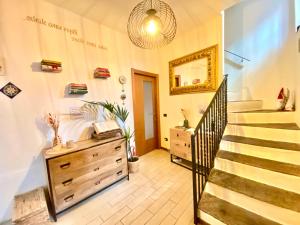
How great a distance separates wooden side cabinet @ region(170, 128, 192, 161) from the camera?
2.95 metres

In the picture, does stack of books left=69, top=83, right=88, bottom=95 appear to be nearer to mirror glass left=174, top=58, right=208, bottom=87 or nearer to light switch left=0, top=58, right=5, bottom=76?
light switch left=0, top=58, right=5, bottom=76

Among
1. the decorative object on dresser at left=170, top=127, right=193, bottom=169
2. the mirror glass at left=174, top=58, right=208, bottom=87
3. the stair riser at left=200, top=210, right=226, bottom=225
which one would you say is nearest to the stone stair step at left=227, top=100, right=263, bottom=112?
the mirror glass at left=174, top=58, right=208, bottom=87

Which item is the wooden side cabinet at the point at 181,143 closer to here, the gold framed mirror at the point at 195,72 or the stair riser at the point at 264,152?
the stair riser at the point at 264,152

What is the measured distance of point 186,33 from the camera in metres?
3.29

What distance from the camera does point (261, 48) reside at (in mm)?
3287

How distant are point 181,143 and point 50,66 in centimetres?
266

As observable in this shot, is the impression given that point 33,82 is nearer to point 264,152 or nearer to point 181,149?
point 181,149

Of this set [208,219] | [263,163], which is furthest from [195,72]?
[208,219]

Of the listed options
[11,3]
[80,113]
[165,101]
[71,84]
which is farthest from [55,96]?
[165,101]

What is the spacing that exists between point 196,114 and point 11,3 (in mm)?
3456

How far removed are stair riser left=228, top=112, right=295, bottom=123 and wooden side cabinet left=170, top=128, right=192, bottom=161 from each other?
0.86 meters

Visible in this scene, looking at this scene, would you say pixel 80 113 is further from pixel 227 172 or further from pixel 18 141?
pixel 227 172

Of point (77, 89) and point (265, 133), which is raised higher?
point (77, 89)

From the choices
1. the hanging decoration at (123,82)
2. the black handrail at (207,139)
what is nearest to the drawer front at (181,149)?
the black handrail at (207,139)
